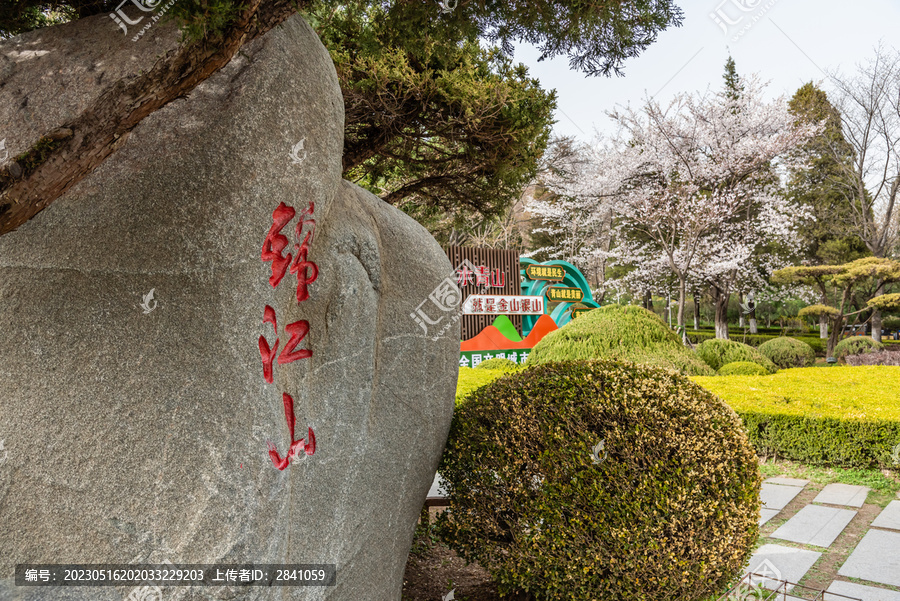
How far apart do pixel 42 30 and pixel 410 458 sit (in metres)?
2.43

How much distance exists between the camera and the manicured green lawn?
6355 mm

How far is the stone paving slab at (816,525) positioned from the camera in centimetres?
431

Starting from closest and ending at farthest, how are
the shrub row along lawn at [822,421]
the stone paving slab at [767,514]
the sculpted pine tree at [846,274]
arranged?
the stone paving slab at [767,514], the shrub row along lawn at [822,421], the sculpted pine tree at [846,274]

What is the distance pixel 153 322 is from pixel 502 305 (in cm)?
1068

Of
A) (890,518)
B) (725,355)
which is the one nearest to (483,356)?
(725,355)

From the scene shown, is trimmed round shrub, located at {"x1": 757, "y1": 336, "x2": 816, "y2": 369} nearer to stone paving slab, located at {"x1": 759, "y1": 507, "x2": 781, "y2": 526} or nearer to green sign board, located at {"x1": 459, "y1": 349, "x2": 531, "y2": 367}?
green sign board, located at {"x1": 459, "y1": 349, "x2": 531, "y2": 367}

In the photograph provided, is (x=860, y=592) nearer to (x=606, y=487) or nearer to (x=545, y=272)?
(x=606, y=487)

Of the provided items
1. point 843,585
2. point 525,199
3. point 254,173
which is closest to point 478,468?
point 254,173

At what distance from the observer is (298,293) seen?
2.38m

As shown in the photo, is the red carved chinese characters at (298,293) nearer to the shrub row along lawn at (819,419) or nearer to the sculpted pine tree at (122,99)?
the sculpted pine tree at (122,99)

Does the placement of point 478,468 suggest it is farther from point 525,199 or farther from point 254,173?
point 525,199

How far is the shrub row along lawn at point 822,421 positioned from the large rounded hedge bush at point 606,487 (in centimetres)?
360

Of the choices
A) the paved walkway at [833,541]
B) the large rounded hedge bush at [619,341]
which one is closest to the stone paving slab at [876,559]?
the paved walkway at [833,541]

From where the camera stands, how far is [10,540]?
1.93 metres
